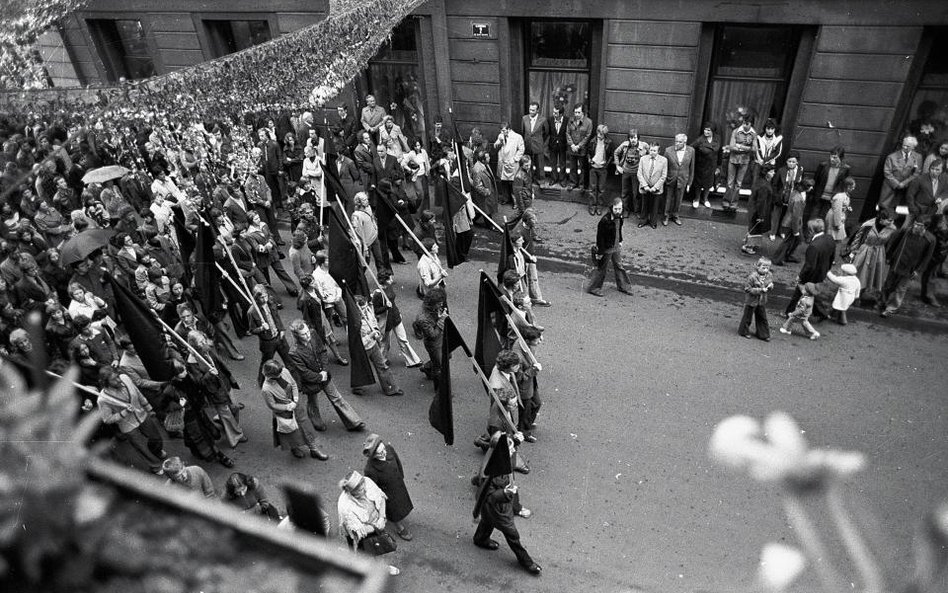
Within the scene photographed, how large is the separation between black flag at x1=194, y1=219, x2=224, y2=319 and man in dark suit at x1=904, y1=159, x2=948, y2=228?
435 inches

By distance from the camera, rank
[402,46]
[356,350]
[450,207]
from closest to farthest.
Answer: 1. [356,350]
2. [450,207]
3. [402,46]

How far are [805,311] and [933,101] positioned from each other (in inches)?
225

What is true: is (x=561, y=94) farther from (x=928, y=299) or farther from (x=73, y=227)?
(x=73, y=227)

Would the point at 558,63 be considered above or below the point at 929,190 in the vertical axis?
above

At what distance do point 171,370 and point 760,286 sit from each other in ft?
25.6

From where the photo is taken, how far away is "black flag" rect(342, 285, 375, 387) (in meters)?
8.53

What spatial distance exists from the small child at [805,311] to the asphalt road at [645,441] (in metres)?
A: 0.21

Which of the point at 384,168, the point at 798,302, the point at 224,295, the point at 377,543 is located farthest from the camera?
the point at 384,168

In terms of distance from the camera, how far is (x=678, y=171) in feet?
43.3

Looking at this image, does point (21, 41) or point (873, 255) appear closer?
point (21, 41)

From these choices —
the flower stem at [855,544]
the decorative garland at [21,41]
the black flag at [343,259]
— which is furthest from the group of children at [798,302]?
the decorative garland at [21,41]

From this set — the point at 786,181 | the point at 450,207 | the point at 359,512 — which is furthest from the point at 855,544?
the point at 786,181

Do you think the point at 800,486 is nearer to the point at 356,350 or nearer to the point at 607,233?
the point at 356,350

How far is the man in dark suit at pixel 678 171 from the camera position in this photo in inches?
517
